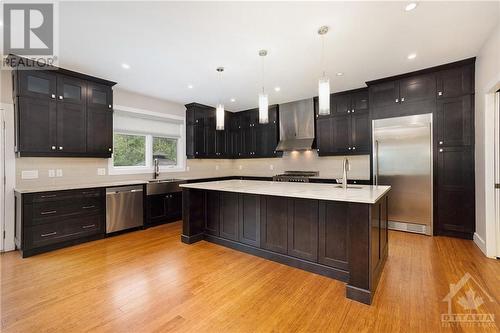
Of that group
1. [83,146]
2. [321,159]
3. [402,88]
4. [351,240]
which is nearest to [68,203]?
[83,146]

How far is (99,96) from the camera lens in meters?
3.98

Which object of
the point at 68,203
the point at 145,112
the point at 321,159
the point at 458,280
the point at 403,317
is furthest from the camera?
the point at 321,159

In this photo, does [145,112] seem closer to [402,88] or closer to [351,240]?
[351,240]

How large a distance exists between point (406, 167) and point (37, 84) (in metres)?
5.97

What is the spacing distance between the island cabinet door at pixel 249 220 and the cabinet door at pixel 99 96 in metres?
3.07

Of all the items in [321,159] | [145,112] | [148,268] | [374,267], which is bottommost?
[148,268]

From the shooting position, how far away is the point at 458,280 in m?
2.30

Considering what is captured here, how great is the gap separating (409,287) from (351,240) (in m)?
0.80

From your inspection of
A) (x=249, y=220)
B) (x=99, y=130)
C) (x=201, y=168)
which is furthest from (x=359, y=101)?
(x=99, y=130)

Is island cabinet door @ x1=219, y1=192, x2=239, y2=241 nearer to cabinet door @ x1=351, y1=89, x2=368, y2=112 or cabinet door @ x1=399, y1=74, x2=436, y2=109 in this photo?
cabinet door @ x1=351, y1=89, x2=368, y2=112

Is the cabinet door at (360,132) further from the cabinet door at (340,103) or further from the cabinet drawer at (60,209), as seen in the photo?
the cabinet drawer at (60,209)

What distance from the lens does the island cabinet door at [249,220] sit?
301cm

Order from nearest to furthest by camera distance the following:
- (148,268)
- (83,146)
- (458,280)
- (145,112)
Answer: (458,280), (148,268), (83,146), (145,112)

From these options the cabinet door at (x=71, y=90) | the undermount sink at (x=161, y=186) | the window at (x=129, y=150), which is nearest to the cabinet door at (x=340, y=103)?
the undermount sink at (x=161, y=186)
